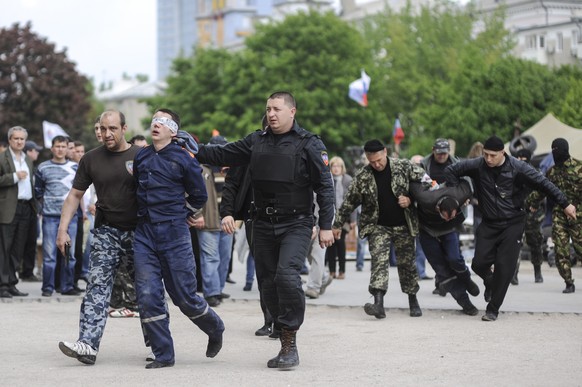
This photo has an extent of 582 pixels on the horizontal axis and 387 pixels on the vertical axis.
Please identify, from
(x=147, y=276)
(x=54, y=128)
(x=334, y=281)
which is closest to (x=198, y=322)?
(x=147, y=276)

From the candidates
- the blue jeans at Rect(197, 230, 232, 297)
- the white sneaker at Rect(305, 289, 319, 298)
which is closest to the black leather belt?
the blue jeans at Rect(197, 230, 232, 297)

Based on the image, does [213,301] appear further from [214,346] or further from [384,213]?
[214,346]

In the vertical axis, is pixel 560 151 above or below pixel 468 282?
above

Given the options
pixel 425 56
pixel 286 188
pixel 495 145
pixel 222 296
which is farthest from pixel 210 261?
pixel 425 56

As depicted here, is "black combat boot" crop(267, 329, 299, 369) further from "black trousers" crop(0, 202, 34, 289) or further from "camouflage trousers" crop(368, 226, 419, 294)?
"black trousers" crop(0, 202, 34, 289)

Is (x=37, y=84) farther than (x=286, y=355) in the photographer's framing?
Yes

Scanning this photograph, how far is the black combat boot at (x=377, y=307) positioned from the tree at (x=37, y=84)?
59.8 metres

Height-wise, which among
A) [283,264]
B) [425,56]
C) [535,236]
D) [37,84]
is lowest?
[535,236]

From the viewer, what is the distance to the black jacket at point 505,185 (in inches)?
516

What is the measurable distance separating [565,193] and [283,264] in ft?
23.2

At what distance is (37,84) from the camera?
237 feet

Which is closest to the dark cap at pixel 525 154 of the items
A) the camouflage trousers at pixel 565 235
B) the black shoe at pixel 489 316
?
the camouflage trousers at pixel 565 235

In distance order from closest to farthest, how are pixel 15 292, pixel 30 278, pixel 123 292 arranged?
pixel 123 292 → pixel 15 292 → pixel 30 278

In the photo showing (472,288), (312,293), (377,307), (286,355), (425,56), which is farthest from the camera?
(425,56)
